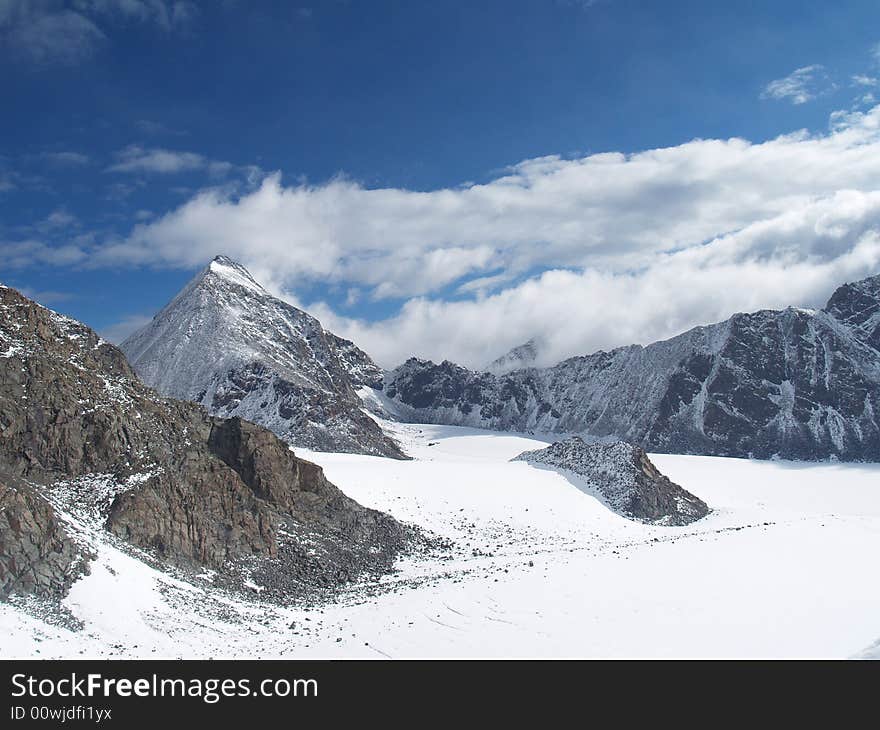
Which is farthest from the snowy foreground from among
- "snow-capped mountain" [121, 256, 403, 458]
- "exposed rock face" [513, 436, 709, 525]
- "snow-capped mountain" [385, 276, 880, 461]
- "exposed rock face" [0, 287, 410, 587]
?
"snow-capped mountain" [385, 276, 880, 461]

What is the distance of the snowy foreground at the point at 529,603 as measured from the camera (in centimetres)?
2700

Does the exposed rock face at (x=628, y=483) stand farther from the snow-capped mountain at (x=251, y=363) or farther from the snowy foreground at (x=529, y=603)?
the snow-capped mountain at (x=251, y=363)

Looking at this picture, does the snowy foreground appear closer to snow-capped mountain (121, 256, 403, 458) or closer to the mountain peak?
snow-capped mountain (121, 256, 403, 458)

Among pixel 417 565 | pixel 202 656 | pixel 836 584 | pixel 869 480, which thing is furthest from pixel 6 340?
pixel 869 480

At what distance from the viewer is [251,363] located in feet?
440

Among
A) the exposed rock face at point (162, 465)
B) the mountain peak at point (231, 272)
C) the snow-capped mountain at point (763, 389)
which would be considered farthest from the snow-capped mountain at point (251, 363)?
the snow-capped mountain at point (763, 389)

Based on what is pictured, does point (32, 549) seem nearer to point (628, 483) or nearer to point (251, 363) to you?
point (628, 483)

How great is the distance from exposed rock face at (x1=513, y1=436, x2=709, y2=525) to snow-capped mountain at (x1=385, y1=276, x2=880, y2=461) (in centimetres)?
7741

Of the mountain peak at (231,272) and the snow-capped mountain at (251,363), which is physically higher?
the mountain peak at (231,272)

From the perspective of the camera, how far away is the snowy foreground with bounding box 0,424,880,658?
1063 inches

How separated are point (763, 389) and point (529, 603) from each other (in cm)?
13307

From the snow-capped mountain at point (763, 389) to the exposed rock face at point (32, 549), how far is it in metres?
135

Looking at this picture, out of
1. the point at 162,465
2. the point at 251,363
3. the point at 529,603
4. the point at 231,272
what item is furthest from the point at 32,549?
the point at 231,272
